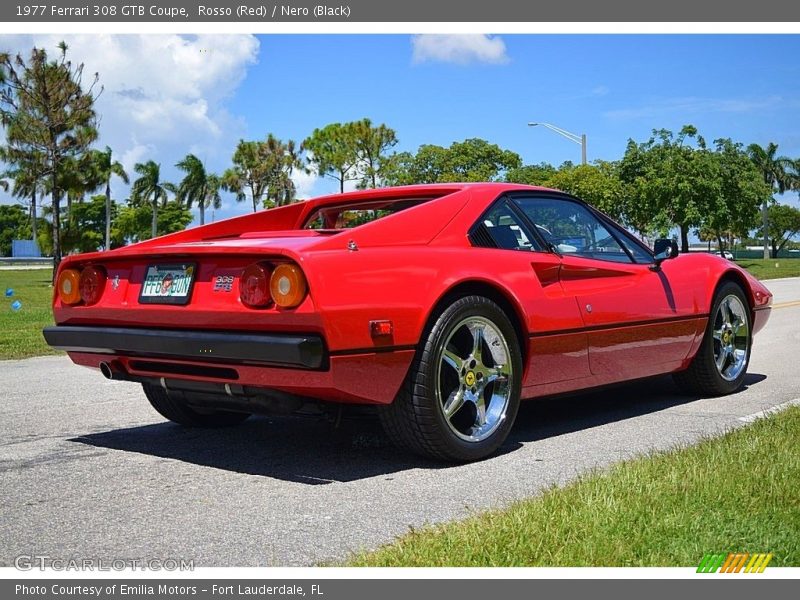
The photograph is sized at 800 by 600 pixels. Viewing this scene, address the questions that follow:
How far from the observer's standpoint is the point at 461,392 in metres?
4.52

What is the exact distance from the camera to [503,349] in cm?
466

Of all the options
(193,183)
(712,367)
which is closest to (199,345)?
(712,367)

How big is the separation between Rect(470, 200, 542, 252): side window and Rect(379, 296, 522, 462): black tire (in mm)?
401

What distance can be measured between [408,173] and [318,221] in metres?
58.3

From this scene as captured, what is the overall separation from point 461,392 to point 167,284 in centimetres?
146

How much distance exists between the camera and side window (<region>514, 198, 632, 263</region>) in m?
5.29

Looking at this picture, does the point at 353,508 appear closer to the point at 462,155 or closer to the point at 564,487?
the point at 564,487

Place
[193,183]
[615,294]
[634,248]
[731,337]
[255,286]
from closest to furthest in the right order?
1. [255,286]
2. [615,294]
3. [634,248]
4. [731,337]
5. [193,183]

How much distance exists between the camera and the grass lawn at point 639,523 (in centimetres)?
297

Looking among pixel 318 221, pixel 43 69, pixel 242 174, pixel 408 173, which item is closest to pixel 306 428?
pixel 318 221

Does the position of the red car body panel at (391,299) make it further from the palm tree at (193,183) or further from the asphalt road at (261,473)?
the palm tree at (193,183)

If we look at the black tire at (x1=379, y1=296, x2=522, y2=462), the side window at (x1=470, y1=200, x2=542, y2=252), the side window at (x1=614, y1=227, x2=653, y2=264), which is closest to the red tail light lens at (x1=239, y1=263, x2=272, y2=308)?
the black tire at (x1=379, y1=296, x2=522, y2=462)

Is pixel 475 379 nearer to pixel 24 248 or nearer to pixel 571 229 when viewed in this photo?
pixel 571 229

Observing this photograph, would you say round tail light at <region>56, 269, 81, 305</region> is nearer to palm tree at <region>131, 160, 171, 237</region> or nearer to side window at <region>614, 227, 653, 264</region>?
side window at <region>614, 227, 653, 264</region>
